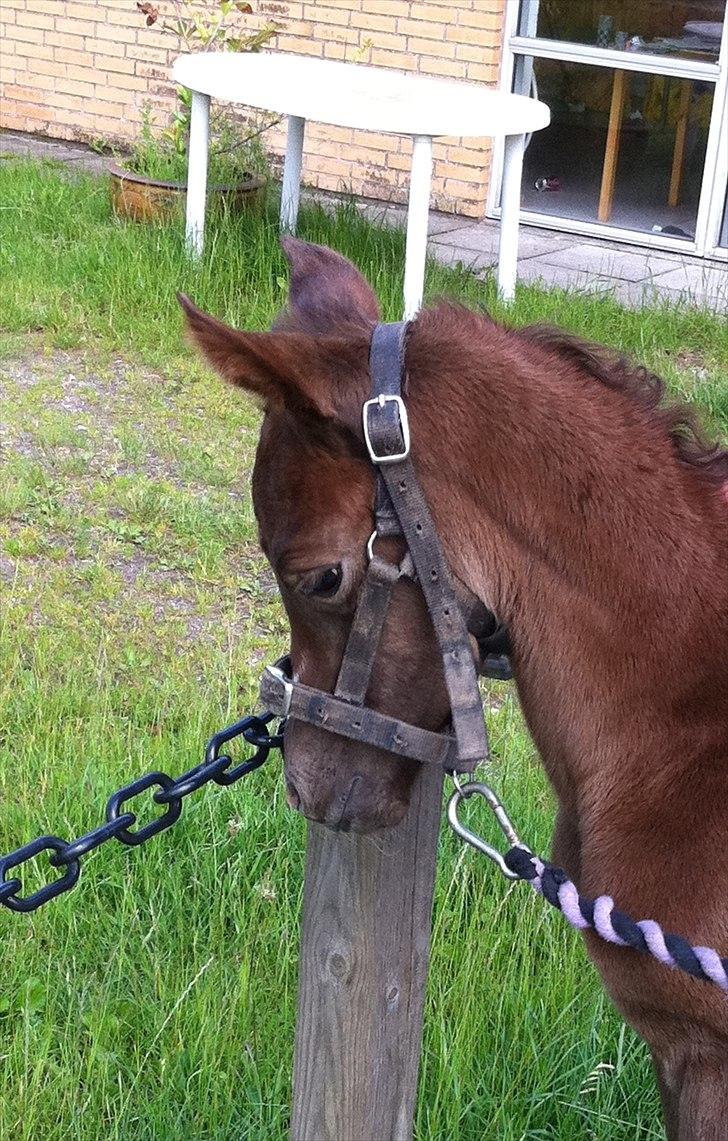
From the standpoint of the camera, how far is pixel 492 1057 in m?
2.71

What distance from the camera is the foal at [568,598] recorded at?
188 cm

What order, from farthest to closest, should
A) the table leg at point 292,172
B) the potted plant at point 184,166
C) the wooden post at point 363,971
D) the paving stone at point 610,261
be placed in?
the paving stone at point 610,261 < the potted plant at point 184,166 < the table leg at point 292,172 < the wooden post at point 363,971

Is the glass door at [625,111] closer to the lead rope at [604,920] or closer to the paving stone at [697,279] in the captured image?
the paving stone at [697,279]

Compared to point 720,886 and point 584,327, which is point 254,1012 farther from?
point 584,327

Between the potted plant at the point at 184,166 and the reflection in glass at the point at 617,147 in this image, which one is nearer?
the potted plant at the point at 184,166

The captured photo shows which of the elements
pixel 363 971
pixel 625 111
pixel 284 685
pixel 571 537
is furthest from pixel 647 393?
pixel 625 111

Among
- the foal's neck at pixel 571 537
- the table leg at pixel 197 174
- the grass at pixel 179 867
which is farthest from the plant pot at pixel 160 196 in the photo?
the foal's neck at pixel 571 537

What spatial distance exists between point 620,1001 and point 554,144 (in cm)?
807

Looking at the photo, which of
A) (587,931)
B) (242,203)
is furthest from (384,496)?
(242,203)

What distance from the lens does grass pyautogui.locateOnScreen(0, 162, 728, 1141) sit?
8.66 feet

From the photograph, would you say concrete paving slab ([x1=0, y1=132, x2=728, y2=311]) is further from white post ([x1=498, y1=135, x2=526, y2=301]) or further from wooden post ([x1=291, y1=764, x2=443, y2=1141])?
wooden post ([x1=291, y1=764, x2=443, y2=1141])

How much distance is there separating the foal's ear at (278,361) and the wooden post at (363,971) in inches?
23.2

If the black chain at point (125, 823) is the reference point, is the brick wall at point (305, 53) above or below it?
above

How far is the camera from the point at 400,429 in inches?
71.6
